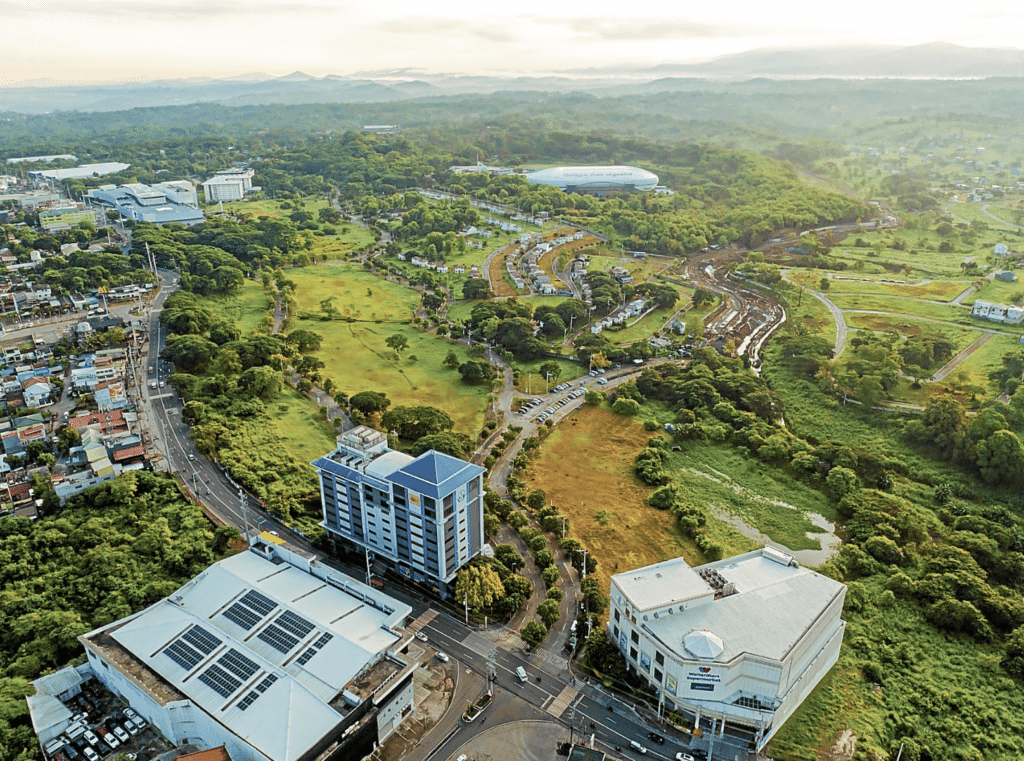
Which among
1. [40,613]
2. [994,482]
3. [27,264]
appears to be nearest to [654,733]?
[40,613]

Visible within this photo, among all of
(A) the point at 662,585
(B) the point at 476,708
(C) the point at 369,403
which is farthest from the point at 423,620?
(C) the point at 369,403

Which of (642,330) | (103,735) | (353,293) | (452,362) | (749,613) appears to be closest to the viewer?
(103,735)

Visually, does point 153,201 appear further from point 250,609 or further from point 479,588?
point 479,588

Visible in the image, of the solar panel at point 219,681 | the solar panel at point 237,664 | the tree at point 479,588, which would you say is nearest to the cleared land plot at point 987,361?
the tree at point 479,588

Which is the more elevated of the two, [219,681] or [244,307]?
[219,681]

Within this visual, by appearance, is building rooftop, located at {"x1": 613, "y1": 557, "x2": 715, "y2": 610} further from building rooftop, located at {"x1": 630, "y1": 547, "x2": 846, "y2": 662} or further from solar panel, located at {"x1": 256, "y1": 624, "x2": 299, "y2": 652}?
solar panel, located at {"x1": 256, "y1": 624, "x2": 299, "y2": 652}

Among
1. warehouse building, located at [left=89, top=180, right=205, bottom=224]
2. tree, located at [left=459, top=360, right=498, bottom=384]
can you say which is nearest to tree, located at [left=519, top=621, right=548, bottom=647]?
tree, located at [left=459, top=360, right=498, bottom=384]
